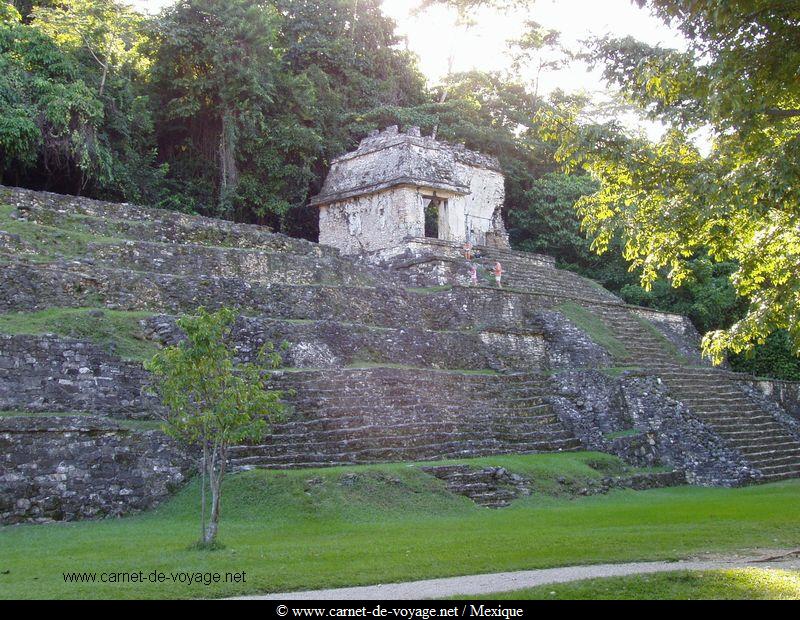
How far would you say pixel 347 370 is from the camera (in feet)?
51.5

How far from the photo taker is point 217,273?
1859 cm

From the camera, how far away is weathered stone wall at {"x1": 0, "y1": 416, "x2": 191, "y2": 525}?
11.3 m

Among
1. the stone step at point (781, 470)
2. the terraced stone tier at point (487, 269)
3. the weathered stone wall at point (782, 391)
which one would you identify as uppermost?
the terraced stone tier at point (487, 269)

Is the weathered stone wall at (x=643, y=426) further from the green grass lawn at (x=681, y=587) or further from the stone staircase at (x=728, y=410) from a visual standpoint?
the green grass lawn at (x=681, y=587)

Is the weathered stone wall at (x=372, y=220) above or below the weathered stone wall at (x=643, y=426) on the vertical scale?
above

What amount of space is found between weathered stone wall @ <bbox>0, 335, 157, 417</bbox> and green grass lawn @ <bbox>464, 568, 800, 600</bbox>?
7841 mm

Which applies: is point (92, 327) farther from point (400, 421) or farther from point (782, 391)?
point (782, 391)

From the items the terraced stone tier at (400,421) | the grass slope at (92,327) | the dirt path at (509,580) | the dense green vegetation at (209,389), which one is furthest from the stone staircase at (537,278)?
the dirt path at (509,580)

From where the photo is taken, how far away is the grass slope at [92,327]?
13852 millimetres

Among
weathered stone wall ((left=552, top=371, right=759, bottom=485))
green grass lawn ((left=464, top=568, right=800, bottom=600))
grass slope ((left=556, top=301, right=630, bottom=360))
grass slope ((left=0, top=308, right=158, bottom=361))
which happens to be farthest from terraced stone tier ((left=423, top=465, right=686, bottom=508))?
grass slope ((left=556, top=301, right=630, bottom=360))

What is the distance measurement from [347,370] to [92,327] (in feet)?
14.9

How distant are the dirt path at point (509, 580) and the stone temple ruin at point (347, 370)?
5.45 m

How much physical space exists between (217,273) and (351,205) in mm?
10142

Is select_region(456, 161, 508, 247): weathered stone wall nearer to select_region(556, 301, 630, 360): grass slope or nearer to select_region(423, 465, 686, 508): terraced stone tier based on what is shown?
select_region(556, 301, 630, 360): grass slope
